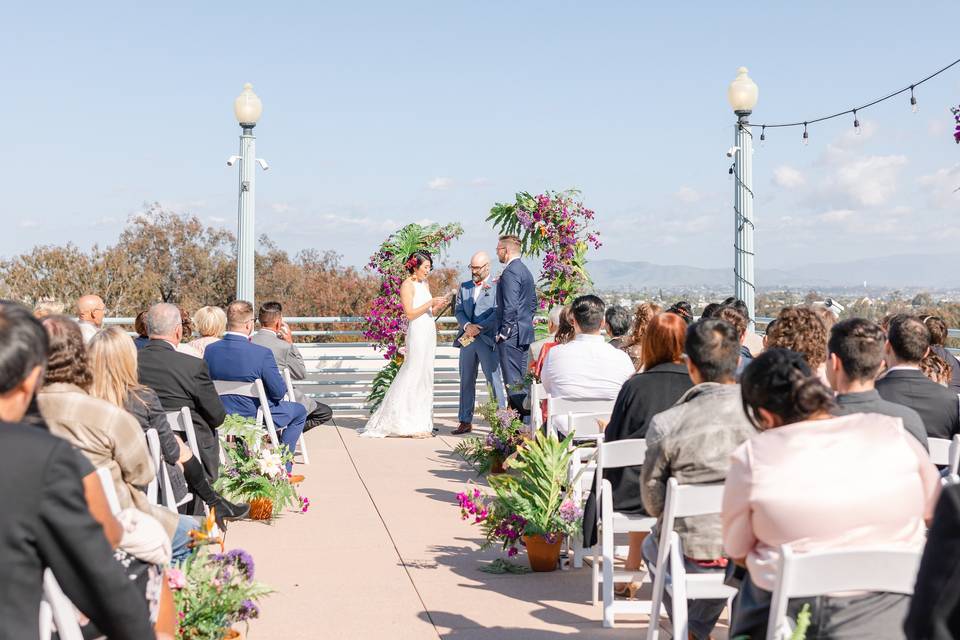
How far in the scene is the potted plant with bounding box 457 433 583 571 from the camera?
5340 mm

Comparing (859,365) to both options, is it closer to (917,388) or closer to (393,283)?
(917,388)

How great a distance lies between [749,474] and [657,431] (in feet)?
3.63

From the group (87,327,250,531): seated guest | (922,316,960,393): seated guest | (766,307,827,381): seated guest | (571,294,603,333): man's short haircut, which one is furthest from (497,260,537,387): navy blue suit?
(766,307,827,381): seated guest

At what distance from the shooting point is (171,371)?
19.5ft

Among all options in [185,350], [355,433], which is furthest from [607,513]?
[355,433]

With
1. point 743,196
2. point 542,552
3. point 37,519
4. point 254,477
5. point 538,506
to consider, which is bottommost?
point 542,552

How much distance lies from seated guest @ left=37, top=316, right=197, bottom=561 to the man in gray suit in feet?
16.9

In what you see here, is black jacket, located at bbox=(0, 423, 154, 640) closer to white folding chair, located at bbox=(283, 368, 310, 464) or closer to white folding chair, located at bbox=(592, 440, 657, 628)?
white folding chair, located at bbox=(592, 440, 657, 628)

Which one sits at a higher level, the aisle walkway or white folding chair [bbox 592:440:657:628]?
white folding chair [bbox 592:440:657:628]

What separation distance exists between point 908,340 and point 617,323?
2.93 metres

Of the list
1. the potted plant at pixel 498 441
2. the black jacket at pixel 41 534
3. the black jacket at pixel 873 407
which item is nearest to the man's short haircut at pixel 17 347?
the black jacket at pixel 41 534

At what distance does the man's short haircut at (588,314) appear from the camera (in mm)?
6355

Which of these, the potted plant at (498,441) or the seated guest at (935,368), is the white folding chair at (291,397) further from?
the seated guest at (935,368)

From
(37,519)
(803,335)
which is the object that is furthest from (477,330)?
(37,519)
